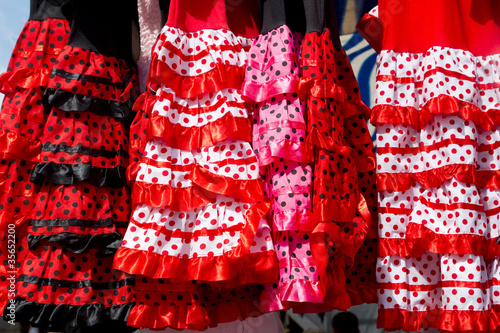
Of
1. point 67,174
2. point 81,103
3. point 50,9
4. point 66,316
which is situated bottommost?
point 66,316

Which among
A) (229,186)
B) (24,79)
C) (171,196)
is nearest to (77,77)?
(24,79)

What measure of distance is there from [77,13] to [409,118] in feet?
3.85

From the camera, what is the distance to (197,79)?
5.41 ft

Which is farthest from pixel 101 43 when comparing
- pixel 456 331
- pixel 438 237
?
pixel 456 331

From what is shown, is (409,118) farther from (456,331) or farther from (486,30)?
(456,331)

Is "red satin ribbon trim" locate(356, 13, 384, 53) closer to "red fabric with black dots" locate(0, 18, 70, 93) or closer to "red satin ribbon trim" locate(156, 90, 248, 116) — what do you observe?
"red satin ribbon trim" locate(156, 90, 248, 116)

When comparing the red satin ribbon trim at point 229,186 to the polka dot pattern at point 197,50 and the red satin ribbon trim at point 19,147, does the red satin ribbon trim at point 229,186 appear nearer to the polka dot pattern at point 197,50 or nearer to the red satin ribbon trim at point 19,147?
the polka dot pattern at point 197,50

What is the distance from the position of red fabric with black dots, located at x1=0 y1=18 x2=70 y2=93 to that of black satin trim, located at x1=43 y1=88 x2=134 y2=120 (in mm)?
71

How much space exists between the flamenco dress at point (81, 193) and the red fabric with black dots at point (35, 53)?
0.17ft

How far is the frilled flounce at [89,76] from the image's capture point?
163 centimetres

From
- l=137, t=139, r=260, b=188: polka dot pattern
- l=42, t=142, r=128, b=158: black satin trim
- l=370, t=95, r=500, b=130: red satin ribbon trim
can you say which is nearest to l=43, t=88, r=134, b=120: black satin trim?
l=42, t=142, r=128, b=158: black satin trim

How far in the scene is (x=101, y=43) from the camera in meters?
1.74

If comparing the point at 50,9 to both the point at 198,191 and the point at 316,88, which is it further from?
the point at 316,88

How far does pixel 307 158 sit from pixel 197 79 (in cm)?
45
